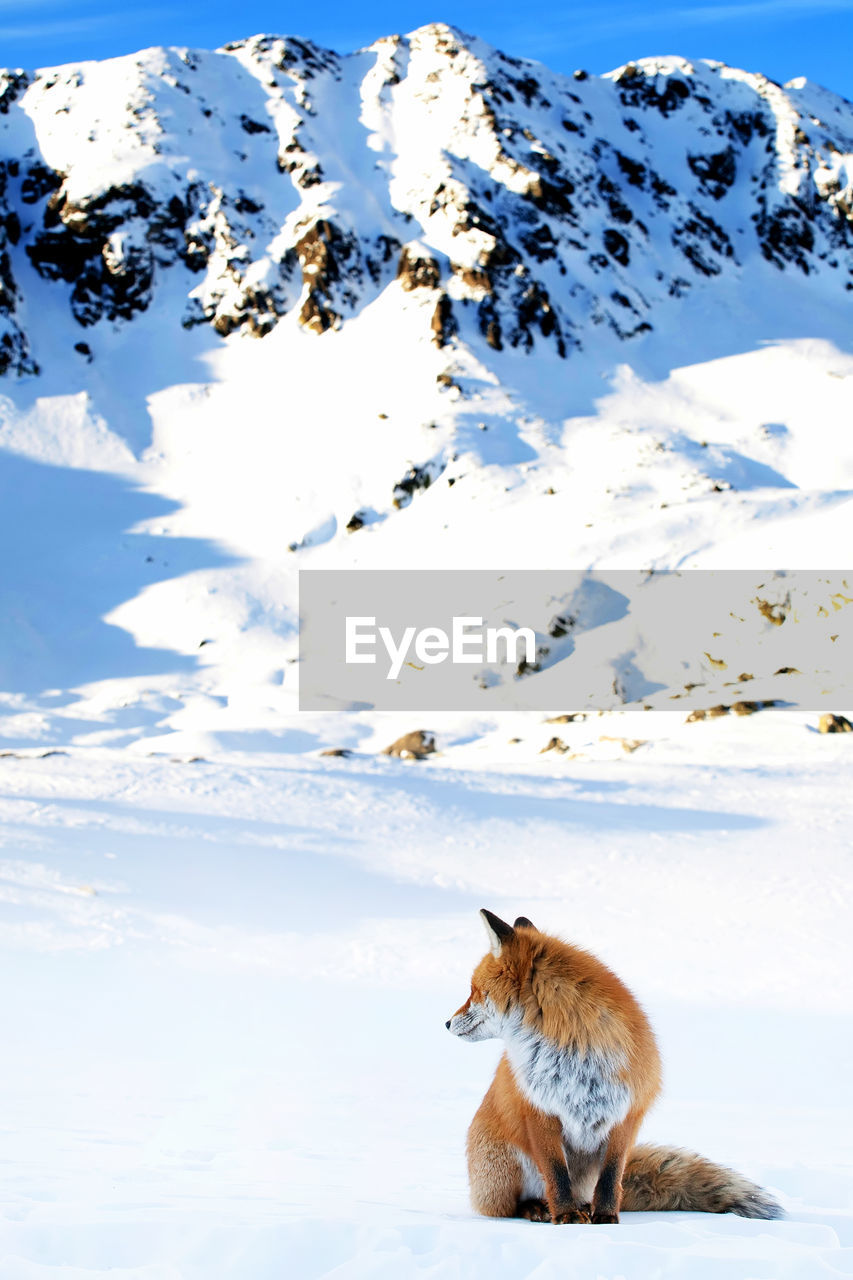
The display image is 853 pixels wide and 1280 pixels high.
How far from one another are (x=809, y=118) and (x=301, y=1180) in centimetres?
8221

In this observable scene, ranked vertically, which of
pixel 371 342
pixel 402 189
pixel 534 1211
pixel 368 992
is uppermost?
pixel 402 189

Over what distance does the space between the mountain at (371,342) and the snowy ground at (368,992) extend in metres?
10.7

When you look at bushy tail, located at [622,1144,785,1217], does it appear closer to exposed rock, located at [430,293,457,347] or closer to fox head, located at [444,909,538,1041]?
fox head, located at [444,909,538,1041]

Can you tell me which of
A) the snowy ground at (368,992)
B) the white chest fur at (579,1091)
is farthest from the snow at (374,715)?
the white chest fur at (579,1091)

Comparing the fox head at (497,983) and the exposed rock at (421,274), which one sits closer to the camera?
the fox head at (497,983)

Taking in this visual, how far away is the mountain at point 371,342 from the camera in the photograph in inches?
1410

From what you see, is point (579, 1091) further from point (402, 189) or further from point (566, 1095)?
point (402, 189)

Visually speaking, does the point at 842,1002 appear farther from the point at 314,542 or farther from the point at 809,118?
the point at 809,118

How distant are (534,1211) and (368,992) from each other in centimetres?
584

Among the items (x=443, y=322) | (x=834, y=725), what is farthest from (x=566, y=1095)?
(x=443, y=322)

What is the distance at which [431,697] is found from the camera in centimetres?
2827

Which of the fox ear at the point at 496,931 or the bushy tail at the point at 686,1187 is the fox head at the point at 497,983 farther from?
the bushy tail at the point at 686,1187

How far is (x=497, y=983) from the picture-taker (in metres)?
2.90

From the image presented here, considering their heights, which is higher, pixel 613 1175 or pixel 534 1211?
pixel 613 1175
